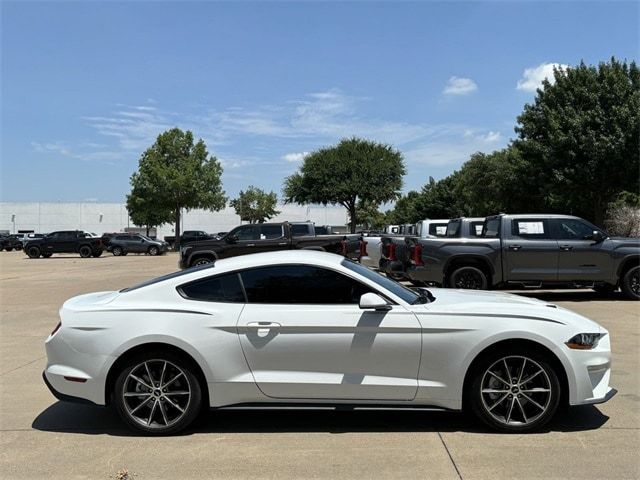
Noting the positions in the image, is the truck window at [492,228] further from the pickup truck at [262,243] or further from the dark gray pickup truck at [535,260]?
the pickup truck at [262,243]

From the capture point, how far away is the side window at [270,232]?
1845 cm

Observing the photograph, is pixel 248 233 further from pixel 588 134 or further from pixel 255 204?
pixel 255 204

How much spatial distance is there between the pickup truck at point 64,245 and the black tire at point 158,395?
35.7 m

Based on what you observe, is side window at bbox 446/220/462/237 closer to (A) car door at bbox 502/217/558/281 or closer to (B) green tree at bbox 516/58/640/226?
(A) car door at bbox 502/217/558/281

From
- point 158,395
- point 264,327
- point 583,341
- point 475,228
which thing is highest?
point 475,228

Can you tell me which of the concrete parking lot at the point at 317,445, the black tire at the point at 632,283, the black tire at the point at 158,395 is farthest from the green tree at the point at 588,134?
the black tire at the point at 158,395

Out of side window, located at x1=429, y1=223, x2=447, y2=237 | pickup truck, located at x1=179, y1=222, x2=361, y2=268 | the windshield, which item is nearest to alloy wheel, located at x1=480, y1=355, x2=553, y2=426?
the windshield

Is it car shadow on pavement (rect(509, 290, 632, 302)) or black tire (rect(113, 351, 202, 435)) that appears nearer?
black tire (rect(113, 351, 202, 435))

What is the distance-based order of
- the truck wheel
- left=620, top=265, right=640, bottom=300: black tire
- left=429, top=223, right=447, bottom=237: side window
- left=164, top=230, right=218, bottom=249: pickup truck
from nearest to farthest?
1. the truck wheel
2. left=620, top=265, right=640, bottom=300: black tire
3. left=429, top=223, right=447, bottom=237: side window
4. left=164, top=230, right=218, bottom=249: pickup truck

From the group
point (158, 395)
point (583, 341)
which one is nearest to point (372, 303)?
point (583, 341)

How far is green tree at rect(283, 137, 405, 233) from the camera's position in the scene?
161ft

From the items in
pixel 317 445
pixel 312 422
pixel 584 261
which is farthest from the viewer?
pixel 584 261

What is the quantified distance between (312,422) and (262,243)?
44.1 feet

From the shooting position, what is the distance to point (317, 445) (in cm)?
439
